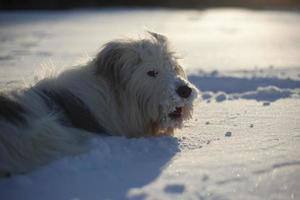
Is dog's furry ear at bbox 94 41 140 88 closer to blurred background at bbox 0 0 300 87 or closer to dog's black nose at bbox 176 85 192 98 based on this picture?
blurred background at bbox 0 0 300 87

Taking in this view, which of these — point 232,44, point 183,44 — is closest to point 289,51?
point 232,44

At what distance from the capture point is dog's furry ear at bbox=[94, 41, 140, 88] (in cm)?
438

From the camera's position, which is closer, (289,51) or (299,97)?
(299,97)

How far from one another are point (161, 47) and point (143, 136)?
2.82 ft

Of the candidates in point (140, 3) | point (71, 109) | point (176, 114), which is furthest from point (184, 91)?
point (140, 3)

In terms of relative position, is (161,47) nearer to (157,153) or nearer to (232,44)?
(157,153)

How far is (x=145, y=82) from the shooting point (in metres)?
4.36

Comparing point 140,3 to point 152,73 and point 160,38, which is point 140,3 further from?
point 152,73

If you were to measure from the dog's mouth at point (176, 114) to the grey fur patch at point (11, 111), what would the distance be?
4.34 feet

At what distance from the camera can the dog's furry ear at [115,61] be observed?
438 cm

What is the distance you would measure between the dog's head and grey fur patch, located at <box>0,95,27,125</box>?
95 centimetres

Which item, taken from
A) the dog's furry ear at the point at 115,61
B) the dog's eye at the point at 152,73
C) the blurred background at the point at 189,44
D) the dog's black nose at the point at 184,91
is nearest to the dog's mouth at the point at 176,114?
the dog's black nose at the point at 184,91

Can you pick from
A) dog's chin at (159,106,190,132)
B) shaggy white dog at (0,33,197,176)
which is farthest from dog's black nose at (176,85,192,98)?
dog's chin at (159,106,190,132)

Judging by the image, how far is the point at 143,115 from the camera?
4379 millimetres
